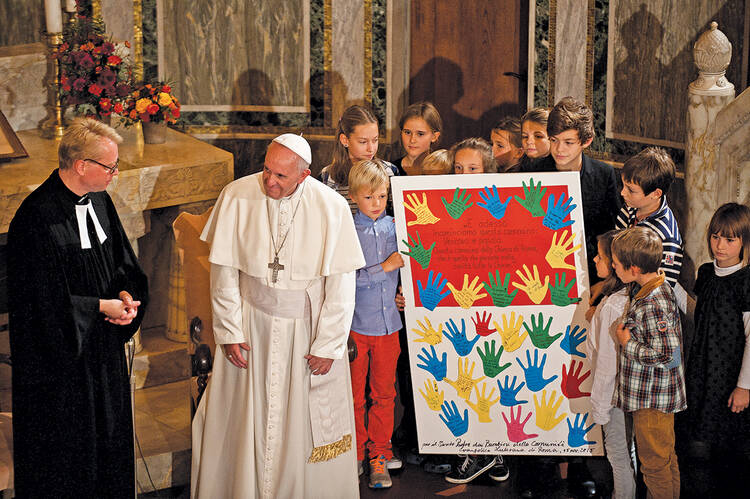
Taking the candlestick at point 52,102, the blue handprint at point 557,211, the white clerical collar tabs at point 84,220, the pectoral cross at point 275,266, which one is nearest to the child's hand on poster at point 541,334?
the blue handprint at point 557,211

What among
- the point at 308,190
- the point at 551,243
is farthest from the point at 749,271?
the point at 308,190

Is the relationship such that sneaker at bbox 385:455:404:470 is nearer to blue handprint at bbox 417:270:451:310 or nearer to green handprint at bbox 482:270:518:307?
blue handprint at bbox 417:270:451:310

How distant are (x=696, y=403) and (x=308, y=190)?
6.93 feet

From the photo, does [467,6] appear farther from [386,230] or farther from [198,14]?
[386,230]

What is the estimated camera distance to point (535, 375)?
4777 millimetres

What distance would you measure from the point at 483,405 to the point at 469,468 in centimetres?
50

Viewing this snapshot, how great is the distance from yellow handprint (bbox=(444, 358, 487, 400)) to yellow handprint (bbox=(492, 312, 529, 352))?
0.20m

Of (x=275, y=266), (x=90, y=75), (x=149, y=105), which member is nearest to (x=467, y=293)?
(x=275, y=266)

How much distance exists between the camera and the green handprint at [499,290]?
4719mm

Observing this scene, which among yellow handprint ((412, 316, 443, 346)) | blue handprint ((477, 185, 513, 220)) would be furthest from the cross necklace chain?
blue handprint ((477, 185, 513, 220))

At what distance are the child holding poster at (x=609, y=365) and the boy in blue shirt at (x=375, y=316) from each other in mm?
957

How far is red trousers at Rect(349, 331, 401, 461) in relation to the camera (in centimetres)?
488

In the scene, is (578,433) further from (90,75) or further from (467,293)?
(90,75)

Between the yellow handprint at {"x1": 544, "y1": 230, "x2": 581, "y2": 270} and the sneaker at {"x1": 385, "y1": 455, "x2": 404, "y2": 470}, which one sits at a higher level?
the yellow handprint at {"x1": 544, "y1": 230, "x2": 581, "y2": 270}
